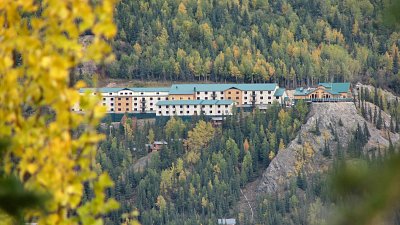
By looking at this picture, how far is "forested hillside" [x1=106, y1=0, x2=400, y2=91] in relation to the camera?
137m

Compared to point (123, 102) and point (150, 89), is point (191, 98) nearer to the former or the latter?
point (150, 89)

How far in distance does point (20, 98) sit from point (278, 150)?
345 ft

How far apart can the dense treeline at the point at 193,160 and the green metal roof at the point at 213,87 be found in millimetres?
6097

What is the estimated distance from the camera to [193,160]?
11319cm

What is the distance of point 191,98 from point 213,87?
3.93 metres

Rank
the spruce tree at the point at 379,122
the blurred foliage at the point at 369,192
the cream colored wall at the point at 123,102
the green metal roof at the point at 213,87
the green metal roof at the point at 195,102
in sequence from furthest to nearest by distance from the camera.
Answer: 1. the green metal roof at the point at 213,87
2. the cream colored wall at the point at 123,102
3. the green metal roof at the point at 195,102
4. the spruce tree at the point at 379,122
5. the blurred foliage at the point at 369,192

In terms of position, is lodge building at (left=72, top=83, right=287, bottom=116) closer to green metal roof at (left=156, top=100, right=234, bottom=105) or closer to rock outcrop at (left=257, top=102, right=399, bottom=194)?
green metal roof at (left=156, top=100, right=234, bottom=105)

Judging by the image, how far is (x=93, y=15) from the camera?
8797mm

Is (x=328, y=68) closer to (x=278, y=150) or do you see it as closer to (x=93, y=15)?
(x=278, y=150)

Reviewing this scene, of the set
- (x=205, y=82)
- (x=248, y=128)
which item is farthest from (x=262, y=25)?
(x=248, y=128)

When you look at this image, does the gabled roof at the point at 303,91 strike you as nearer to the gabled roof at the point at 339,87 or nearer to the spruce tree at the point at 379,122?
the gabled roof at the point at 339,87

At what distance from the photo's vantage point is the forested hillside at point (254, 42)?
137 m

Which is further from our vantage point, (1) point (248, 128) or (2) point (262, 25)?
(2) point (262, 25)

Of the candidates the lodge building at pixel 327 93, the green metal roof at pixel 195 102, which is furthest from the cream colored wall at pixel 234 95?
the lodge building at pixel 327 93
